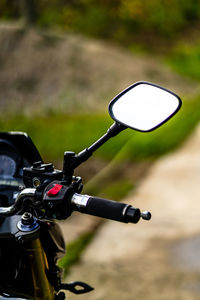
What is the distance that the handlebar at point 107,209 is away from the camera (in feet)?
5.73

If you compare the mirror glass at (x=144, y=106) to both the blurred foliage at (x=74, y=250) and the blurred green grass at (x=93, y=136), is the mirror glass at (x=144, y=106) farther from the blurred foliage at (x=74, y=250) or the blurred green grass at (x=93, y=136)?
the blurred green grass at (x=93, y=136)

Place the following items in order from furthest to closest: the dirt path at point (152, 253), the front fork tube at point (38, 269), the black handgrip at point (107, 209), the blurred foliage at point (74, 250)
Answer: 1. the blurred foliage at point (74, 250)
2. the dirt path at point (152, 253)
3. the front fork tube at point (38, 269)
4. the black handgrip at point (107, 209)

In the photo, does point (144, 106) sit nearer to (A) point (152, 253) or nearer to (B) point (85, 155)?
(B) point (85, 155)

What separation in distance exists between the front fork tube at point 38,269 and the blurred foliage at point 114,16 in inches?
552

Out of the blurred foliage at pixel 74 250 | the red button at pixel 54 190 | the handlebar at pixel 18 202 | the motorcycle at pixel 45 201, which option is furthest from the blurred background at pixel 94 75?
the red button at pixel 54 190

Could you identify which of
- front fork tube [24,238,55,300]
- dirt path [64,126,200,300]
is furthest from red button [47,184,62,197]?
dirt path [64,126,200,300]

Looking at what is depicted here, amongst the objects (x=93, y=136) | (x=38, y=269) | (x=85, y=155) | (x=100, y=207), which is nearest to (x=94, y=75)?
(x=93, y=136)

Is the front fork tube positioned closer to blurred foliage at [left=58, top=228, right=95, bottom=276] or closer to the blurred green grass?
blurred foliage at [left=58, top=228, right=95, bottom=276]

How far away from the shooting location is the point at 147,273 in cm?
507

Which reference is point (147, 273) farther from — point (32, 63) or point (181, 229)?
point (32, 63)

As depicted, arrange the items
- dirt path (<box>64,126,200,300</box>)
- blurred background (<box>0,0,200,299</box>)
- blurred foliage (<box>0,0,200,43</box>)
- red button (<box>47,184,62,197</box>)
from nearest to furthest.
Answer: red button (<box>47,184,62,197</box>) < dirt path (<box>64,126,200,300</box>) < blurred background (<box>0,0,200,299</box>) < blurred foliage (<box>0,0,200,43</box>)

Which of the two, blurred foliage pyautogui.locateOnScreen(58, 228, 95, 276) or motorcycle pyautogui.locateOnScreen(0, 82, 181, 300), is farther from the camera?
blurred foliage pyautogui.locateOnScreen(58, 228, 95, 276)

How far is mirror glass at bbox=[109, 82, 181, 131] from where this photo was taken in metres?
1.95

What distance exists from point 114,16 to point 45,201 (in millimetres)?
16014
